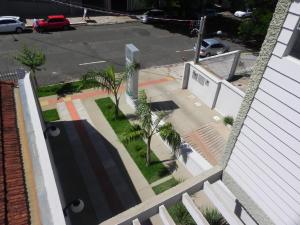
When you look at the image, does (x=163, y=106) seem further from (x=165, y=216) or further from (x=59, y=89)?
(x=165, y=216)

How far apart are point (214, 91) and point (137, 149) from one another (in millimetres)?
6767

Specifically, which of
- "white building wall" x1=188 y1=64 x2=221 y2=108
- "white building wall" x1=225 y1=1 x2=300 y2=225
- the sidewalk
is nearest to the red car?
Result: the sidewalk

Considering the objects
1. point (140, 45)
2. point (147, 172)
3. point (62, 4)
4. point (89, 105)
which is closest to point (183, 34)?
point (140, 45)

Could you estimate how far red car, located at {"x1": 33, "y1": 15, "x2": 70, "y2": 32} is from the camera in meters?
27.7

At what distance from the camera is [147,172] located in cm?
1348

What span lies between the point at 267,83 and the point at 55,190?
19.8ft

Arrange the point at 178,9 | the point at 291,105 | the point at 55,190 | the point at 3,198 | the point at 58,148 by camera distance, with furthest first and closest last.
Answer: the point at 178,9 < the point at 58,148 < the point at 55,190 < the point at 3,198 < the point at 291,105

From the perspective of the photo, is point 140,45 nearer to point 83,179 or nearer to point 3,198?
point 83,179

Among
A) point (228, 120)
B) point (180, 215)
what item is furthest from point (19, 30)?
point (180, 215)

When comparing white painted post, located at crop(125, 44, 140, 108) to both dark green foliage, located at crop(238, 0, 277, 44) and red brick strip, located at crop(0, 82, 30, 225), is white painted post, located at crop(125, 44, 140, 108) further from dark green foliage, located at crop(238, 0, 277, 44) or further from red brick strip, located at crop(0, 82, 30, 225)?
dark green foliage, located at crop(238, 0, 277, 44)

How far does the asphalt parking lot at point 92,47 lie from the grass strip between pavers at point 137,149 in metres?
5.19

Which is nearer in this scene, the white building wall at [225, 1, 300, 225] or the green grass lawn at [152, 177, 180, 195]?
the white building wall at [225, 1, 300, 225]

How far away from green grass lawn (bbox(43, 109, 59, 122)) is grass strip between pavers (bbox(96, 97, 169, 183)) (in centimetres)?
285

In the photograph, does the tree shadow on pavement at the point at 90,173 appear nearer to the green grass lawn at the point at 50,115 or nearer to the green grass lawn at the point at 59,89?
the green grass lawn at the point at 50,115
